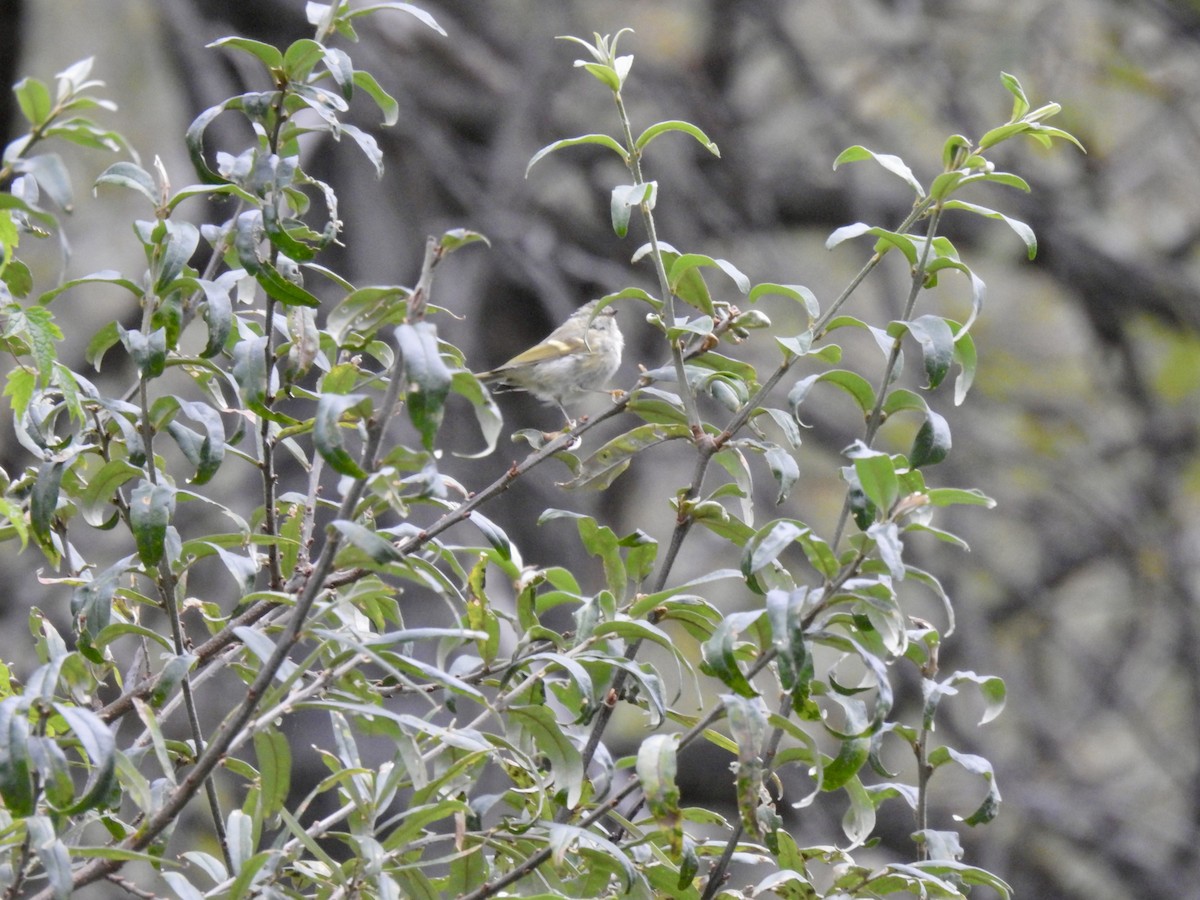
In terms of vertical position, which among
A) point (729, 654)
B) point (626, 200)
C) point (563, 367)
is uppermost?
point (626, 200)

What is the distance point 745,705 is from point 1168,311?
253 inches

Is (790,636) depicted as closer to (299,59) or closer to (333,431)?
(333,431)

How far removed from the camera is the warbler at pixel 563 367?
4039 mm

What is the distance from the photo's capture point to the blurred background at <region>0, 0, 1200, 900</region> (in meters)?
6.01

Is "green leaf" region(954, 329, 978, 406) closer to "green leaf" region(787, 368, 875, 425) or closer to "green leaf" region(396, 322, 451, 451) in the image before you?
"green leaf" region(787, 368, 875, 425)

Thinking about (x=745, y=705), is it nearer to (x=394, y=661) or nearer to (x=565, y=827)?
(x=565, y=827)

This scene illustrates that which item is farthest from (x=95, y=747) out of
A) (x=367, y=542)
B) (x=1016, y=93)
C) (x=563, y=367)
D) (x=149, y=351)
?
(x=563, y=367)

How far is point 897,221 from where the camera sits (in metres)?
7.27

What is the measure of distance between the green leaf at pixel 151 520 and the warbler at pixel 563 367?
230 centimetres

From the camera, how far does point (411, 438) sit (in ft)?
17.0

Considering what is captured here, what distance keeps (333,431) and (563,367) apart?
2.81 meters

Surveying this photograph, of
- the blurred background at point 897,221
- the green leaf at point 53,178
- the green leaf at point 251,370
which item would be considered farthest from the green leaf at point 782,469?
the blurred background at point 897,221

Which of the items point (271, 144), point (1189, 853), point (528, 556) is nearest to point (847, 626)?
point (271, 144)

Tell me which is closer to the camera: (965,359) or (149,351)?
(149,351)
